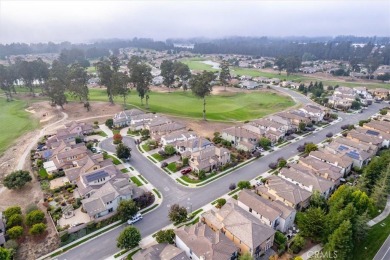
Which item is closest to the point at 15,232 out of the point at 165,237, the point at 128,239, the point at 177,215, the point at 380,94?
the point at 128,239

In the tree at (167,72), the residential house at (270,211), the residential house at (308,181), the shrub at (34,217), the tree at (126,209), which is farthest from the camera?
the tree at (167,72)

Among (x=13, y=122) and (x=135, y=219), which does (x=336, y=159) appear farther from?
(x=13, y=122)

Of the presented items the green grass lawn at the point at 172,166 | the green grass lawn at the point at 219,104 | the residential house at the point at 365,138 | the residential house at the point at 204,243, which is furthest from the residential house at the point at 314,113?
the residential house at the point at 204,243

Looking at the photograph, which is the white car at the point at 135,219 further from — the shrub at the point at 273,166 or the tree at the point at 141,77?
the tree at the point at 141,77

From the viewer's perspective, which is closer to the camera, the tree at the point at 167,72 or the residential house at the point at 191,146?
the residential house at the point at 191,146

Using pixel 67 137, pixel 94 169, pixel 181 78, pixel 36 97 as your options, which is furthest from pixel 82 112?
pixel 181 78

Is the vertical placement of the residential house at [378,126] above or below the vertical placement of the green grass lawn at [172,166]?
above

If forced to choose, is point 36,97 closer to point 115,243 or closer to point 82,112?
point 82,112

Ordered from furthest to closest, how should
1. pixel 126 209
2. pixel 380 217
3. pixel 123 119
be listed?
pixel 123 119 < pixel 380 217 < pixel 126 209
